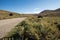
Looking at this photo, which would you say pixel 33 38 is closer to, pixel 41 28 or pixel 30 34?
pixel 30 34

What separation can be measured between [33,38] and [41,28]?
1.22 metres

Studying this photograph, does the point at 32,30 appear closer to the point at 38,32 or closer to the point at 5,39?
the point at 38,32

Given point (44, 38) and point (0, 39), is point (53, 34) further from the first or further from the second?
point (0, 39)

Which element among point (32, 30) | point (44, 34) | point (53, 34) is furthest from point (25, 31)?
point (53, 34)

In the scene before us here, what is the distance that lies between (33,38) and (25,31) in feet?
2.67

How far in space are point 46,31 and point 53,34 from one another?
0.72 metres

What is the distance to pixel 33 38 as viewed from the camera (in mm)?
10562

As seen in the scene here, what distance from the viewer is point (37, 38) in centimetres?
1046

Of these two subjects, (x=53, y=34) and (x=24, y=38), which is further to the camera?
(x=53, y=34)

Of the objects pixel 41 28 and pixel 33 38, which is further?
pixel 41 28

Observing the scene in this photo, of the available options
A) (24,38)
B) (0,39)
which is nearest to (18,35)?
(24,38)

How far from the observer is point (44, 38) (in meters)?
10.8

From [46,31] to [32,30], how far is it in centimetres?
94

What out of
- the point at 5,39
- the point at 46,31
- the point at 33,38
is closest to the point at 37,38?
the point at 33,38
